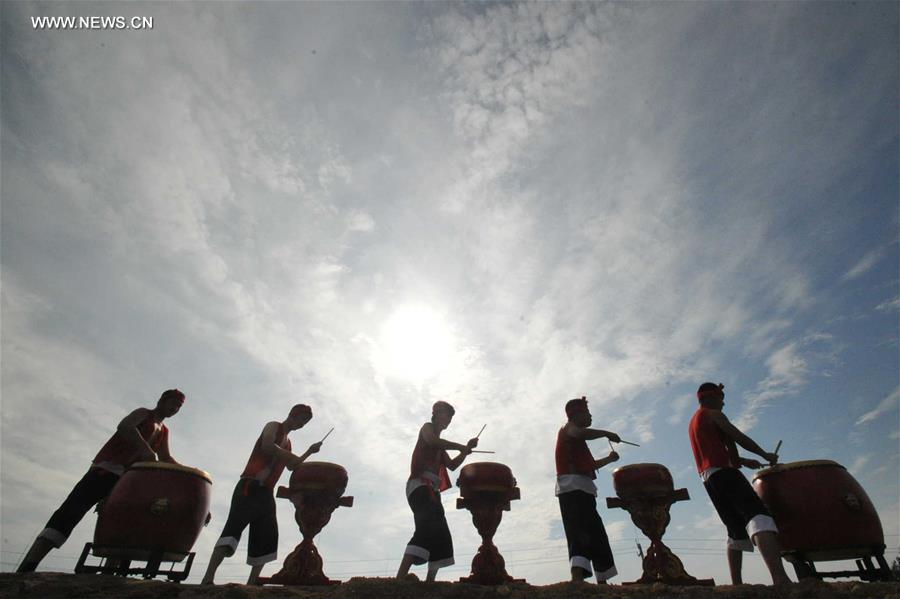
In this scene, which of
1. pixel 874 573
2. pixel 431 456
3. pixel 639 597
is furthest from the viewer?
pixel 431 456

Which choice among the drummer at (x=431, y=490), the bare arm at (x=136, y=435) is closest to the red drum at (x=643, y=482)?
the drummer at (x=431, y=490)

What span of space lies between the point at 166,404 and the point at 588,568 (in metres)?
5.58

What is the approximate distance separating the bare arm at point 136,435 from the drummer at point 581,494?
5.00 meters

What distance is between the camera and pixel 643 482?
557 cm

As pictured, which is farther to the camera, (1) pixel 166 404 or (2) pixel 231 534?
(1) pixel 166 404

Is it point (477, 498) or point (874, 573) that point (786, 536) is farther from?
point (477, 498)

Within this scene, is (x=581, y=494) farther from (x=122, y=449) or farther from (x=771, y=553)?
(x=122, y=449)

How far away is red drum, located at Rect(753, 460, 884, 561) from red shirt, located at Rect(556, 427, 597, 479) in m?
2.00

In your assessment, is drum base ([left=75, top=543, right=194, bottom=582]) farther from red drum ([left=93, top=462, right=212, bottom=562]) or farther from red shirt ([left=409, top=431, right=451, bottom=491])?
red shirt ([left=409, top=431, right=451, bottom=491])

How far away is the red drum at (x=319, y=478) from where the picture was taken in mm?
5832

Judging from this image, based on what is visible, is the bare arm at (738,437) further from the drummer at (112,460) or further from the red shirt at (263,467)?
the drummer at (112,460)

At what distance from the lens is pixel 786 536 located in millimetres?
5168

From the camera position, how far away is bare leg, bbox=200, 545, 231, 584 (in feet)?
17.1

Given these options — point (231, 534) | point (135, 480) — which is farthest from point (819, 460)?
point (135, 480)
